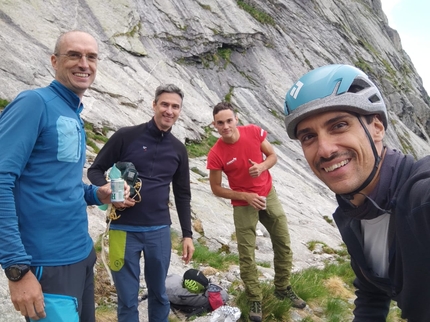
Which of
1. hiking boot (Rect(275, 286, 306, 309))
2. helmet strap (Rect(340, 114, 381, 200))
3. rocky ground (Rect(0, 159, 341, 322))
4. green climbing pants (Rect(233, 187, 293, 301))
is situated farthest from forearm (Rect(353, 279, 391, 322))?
hiking boot (Rect(275, 286, 306, 309))

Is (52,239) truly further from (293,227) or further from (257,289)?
(293,227)

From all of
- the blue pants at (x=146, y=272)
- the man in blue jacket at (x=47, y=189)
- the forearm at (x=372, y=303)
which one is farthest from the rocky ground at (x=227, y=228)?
the forearm at (x=372, y=303)

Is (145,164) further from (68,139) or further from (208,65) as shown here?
(208,65)

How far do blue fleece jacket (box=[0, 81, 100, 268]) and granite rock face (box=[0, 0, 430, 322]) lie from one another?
6.75 feet

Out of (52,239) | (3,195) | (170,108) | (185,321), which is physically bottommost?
(185,321)

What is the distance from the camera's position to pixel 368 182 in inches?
89.3

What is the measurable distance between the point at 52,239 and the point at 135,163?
1731 millimetres

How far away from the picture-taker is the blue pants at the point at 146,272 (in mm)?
4293

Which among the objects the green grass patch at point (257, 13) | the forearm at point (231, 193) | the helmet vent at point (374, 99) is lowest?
the forearm at point (231, 193)

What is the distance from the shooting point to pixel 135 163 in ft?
14.8

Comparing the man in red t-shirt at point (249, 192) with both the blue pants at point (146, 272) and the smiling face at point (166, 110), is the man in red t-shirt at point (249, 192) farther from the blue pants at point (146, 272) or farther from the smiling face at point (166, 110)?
the blue pants at point (146, 272)

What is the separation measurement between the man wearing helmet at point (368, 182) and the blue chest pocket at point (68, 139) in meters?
1.83

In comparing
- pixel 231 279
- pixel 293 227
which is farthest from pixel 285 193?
pixel 231 279

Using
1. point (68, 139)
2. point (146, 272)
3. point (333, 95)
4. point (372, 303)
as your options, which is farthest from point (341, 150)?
point (146, 272)
